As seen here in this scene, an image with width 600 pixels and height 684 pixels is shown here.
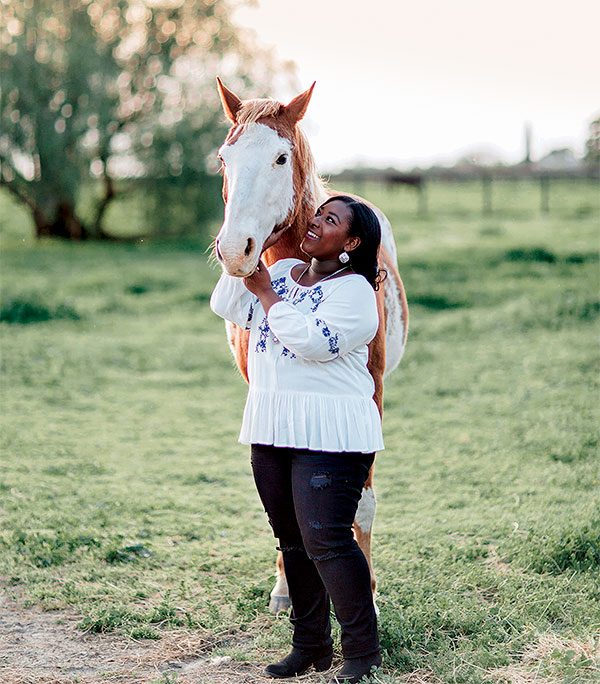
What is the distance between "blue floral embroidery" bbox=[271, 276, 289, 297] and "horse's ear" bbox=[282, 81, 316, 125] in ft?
1.82

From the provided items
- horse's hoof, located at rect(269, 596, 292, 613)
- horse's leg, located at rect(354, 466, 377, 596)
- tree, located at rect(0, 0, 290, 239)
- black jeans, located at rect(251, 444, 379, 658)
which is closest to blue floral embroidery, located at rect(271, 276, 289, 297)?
black jeans, located at rect(251, 444, 379, 658)

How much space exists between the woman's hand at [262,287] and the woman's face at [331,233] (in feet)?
0.53

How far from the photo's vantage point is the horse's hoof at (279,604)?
3553 millimetres

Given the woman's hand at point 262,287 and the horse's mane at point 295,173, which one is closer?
the woman's hand at point 262,287

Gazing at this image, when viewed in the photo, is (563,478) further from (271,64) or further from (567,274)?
(271,64)

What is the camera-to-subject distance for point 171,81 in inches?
709

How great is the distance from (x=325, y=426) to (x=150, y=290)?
1014 centimetres

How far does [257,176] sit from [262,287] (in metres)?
0.36

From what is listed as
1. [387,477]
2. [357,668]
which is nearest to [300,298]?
[357,668]

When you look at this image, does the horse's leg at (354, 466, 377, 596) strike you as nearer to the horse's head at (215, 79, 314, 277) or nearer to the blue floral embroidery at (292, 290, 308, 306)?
the blue floral embroidery at (292, 290, 308, 306)

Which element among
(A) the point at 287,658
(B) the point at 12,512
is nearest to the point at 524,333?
(B) the point at 12,512

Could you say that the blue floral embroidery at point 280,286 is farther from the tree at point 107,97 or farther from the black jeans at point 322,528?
the tree at point 107,97

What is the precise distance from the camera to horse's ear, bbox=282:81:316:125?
288 cm

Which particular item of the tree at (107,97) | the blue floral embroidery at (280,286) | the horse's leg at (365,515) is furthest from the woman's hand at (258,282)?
the tree at (107,97)
